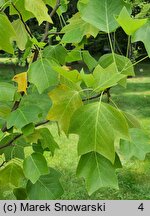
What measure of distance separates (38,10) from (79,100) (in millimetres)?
288

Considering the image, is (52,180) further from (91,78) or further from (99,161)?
(91,78)

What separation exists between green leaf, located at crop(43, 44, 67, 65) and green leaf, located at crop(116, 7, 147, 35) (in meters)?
0.50

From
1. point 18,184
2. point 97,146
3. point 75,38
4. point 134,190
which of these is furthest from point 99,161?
point 134,190

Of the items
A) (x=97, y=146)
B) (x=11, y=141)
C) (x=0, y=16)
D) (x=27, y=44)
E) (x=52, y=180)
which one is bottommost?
(x=52, y=180)

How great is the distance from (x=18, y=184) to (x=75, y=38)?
21.3 inches

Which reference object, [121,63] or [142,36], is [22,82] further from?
[142,36]

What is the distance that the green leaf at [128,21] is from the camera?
0.93m

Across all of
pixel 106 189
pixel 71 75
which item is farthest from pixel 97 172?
pixel 106 189

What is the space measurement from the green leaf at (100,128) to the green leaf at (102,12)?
24 cm

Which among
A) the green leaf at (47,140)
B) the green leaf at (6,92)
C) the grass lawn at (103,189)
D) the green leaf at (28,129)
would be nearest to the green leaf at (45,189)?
the green leaf at (47,140)

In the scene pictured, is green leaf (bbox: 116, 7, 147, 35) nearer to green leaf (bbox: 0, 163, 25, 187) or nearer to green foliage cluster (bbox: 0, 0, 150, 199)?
green foliage cluster (bbox: 0, 0, 150, 199)

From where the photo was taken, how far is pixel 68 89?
1077 mm

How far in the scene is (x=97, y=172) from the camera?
3.39 feet

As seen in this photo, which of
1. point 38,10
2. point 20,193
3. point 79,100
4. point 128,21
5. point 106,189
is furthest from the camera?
point 106,189
